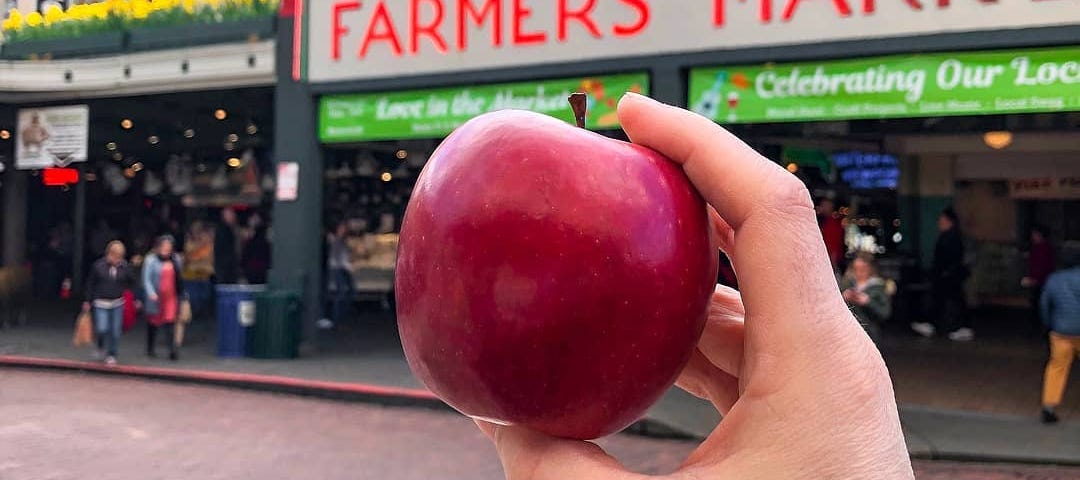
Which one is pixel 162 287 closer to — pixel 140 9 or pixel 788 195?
pixel 140 9

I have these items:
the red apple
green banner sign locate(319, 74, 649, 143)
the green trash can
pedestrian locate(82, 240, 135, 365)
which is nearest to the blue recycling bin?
the green trash can

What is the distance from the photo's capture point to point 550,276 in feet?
4.59

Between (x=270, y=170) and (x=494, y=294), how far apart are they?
1797 centimetres

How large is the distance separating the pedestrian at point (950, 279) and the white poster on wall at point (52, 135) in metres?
13.9

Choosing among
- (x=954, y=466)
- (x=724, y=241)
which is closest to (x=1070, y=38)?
(x=954, y=466)

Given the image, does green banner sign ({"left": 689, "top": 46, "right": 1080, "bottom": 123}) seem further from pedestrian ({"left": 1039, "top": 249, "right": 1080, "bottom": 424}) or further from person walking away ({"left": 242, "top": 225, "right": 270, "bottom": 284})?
person walking away ({"left": 242, "top": 225, "right": 270, "bottom": 284})

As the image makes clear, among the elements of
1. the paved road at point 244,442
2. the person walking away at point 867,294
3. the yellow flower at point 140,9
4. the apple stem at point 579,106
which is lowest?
the paved road at point 244,442

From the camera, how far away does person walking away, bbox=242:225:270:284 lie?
16547 millimetres

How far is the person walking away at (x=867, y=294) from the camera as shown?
8031 millimetres

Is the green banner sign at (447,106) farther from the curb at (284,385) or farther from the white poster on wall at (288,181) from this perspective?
the curb at (284,385)

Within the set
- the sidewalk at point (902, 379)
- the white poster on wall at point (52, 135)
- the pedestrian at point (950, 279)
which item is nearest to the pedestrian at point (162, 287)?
the sidewalk at point (902, 379)

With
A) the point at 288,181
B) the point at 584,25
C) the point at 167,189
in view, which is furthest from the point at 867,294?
the point at 167,189

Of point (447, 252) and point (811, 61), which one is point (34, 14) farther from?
point (447, 252)

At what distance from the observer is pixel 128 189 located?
22250 millimetres
